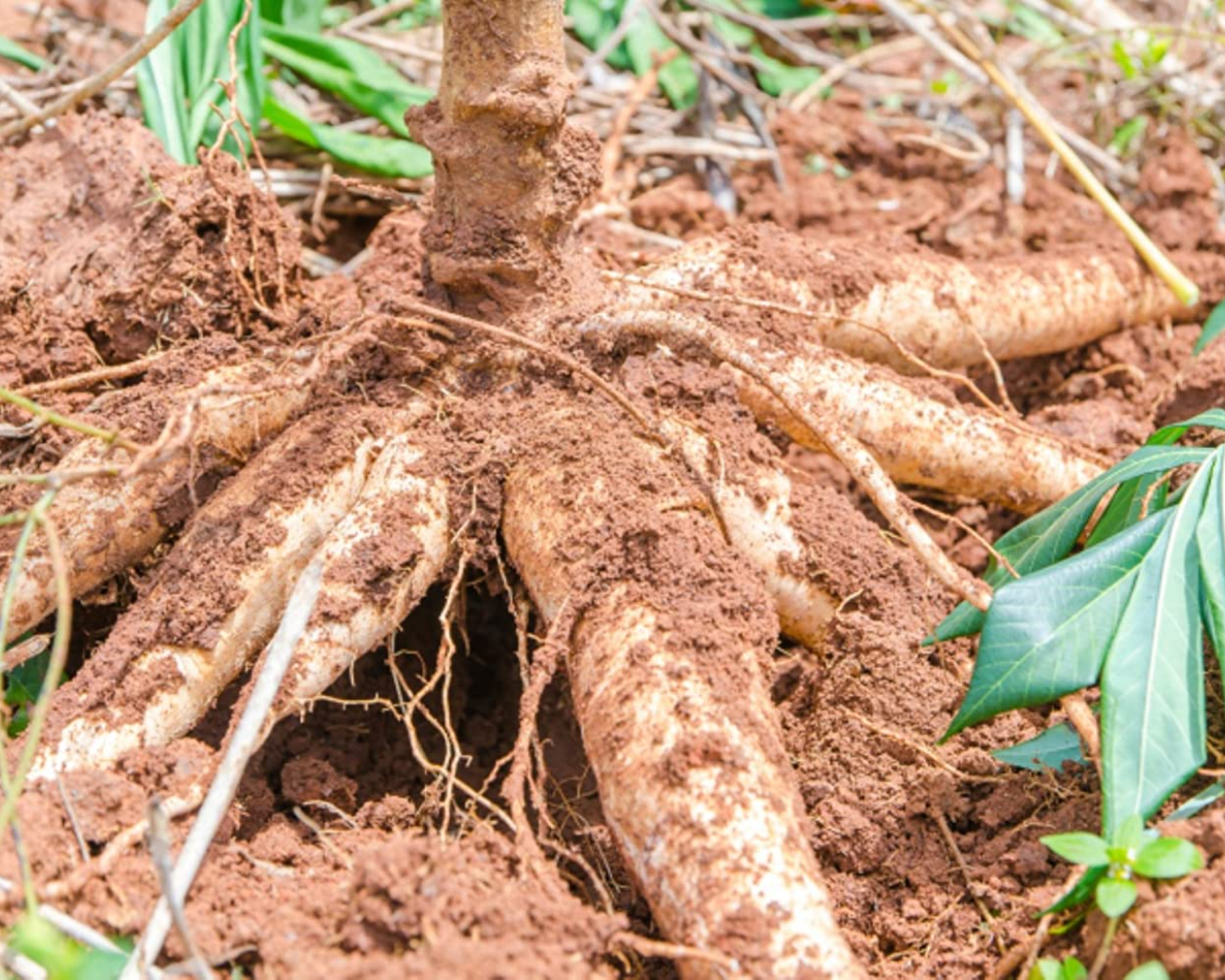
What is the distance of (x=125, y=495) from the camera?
1495 millimetres

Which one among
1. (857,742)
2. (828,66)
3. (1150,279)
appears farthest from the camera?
(828,66)

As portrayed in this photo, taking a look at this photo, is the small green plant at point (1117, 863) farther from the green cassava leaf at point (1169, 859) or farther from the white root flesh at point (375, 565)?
the white root flesh at point (375, 565)

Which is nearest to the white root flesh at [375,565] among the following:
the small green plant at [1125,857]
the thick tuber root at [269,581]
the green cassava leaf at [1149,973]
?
the thick tuber root at [269,581]

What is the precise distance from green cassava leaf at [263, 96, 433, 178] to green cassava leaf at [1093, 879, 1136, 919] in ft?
5.58

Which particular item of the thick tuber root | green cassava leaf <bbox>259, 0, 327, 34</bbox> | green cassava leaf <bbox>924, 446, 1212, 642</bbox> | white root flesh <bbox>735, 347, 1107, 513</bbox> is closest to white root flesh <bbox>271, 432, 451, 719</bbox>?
the thick tuber root

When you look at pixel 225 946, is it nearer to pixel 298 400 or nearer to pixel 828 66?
pixel 298 400

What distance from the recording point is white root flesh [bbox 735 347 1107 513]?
5.62ft

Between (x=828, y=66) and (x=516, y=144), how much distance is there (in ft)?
5.48

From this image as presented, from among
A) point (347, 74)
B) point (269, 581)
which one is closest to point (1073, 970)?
point (269, 581)

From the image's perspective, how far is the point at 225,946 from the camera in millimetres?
1133

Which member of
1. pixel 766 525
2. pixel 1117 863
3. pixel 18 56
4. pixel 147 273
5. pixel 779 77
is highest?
pixel 18 56

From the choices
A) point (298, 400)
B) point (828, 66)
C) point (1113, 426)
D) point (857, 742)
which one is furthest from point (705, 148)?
point (857, 742)

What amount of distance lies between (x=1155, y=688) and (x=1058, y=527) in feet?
1.08

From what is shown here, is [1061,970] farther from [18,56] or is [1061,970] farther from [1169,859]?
[18,56]
